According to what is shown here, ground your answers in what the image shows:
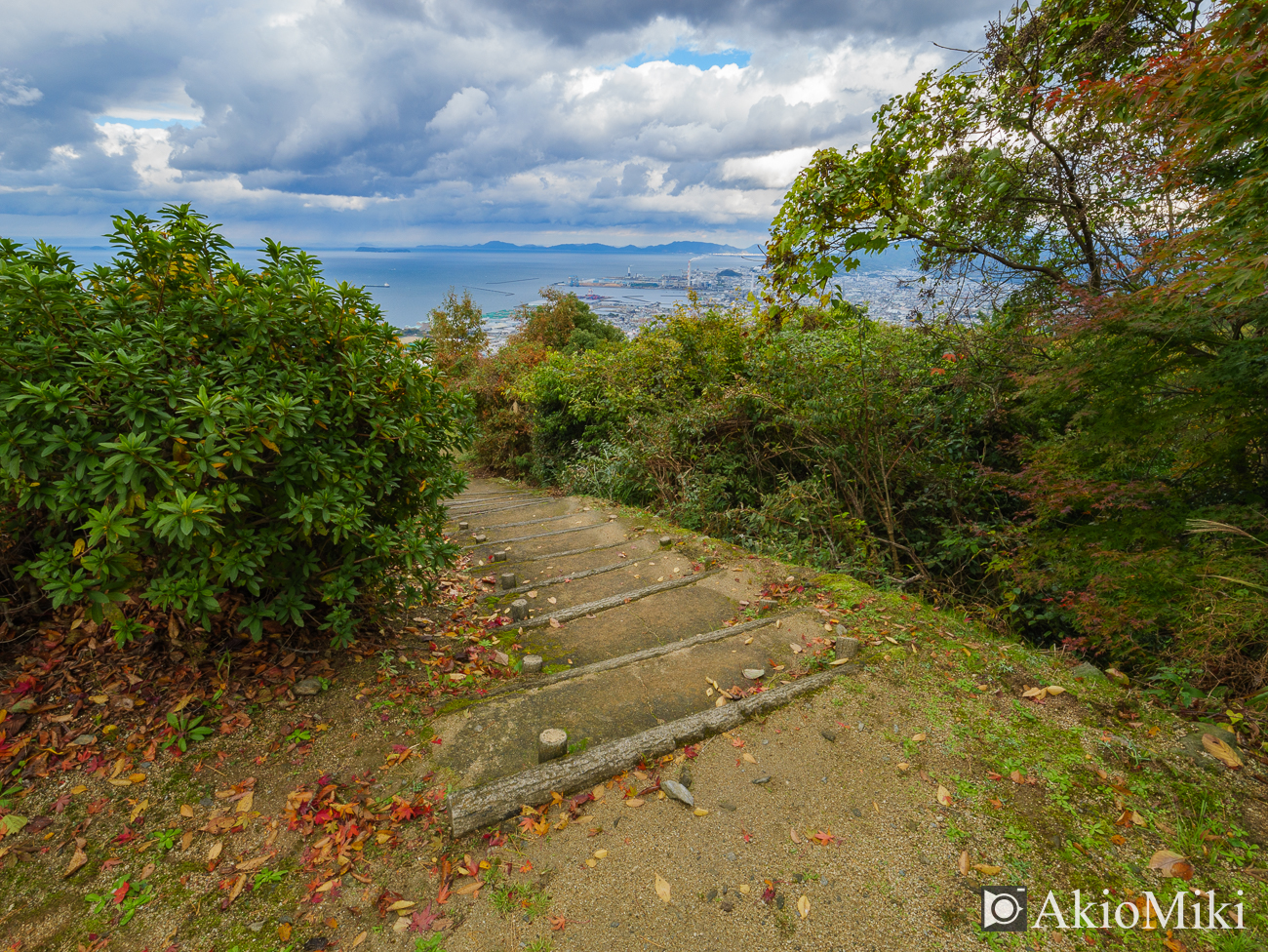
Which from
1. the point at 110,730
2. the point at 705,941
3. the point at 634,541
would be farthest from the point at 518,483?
the point at 705,941

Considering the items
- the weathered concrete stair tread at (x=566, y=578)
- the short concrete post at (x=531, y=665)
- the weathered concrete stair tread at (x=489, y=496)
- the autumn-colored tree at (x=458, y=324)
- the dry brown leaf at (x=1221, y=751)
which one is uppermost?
the autumn-colored tree at (x=458, y=324)

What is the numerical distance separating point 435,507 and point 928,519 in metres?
6.07

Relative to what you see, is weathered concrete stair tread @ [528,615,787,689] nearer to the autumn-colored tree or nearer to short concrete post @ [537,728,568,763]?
short concrete post @ [537,728,568,763]

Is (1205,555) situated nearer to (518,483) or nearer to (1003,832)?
(1003,832)

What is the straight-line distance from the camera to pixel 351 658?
12.5 feet

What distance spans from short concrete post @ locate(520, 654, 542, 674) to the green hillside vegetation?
3.50 meters

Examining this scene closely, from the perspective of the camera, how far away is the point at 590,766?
9.66ft

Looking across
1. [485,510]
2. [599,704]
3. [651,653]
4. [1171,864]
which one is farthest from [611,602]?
[485,510]

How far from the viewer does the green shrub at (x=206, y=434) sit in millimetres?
2529

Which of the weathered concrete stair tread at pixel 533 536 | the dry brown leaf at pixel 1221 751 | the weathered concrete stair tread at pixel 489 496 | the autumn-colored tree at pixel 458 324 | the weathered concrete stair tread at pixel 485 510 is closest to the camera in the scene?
the dry brown leaf at pixel 1221 751

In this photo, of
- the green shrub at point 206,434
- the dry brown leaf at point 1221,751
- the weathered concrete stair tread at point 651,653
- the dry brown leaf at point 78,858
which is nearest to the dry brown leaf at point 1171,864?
the dry brown leaf at point 1221,751

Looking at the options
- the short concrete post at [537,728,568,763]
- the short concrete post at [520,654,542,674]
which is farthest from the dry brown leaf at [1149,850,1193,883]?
the short concrete post at [520,654,542,674]

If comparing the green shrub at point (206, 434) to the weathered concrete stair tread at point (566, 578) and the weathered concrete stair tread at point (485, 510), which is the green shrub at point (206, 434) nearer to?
the weathered concrete stair tread at point (566, 578)

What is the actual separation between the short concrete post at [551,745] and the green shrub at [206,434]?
1515mm
